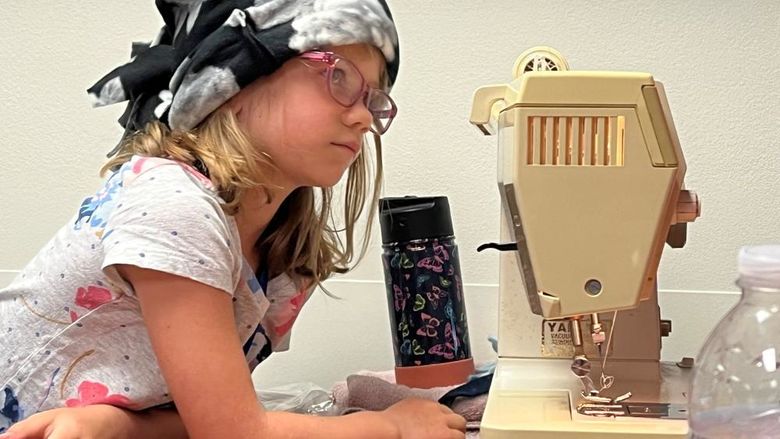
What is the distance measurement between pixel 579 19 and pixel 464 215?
36 centimetres

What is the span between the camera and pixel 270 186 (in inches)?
43.0

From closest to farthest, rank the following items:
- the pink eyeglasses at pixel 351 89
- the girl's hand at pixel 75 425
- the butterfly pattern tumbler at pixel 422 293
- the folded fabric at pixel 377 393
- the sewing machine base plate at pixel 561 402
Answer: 1. the sewing machine base plate at pixel 561 402
2. the girl's hand at pixel 75 425
3. the pink eyeglasses at pixel 351 89
4. the folded fabric at pixel 377 393
5. the butterfly pattern tumbler at pixel 422 293

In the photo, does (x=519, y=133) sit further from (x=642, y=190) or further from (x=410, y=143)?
(x=410, y=143)

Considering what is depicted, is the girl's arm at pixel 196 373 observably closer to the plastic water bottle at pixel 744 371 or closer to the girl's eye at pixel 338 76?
the girl's eye at pixel 338 76

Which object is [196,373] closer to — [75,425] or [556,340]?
[75,425]

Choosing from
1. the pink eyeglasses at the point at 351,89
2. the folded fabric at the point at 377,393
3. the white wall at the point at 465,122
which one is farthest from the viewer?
the white wall at the point at 465,122

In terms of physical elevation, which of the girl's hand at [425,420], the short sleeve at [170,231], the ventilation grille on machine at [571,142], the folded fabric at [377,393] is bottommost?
the folded fabric at [377,393]

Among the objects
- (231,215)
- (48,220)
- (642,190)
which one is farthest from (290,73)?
(48,220)

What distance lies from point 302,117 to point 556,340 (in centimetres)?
38

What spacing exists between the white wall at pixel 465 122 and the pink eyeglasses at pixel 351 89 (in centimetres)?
50

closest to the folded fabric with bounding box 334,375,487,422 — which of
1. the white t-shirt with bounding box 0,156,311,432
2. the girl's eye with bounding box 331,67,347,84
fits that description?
the white t-shirt with bounding box 0,156,311,432

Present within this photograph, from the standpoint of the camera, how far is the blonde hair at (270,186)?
104cm

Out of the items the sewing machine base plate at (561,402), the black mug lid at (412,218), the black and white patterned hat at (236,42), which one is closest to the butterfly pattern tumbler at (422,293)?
the black mug lid at (412,218)

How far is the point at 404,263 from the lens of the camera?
4.20 feet
